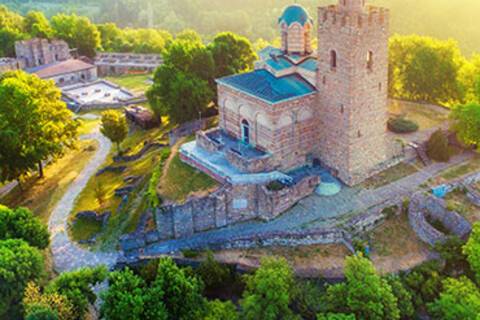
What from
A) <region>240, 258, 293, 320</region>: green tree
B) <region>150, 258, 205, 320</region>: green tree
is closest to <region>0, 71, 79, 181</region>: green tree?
<region>150, 258, 205, 320</region>: green tree

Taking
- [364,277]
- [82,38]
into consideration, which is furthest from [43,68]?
[364,277]

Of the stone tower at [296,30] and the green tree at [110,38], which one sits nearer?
the stone tower at [296,30]

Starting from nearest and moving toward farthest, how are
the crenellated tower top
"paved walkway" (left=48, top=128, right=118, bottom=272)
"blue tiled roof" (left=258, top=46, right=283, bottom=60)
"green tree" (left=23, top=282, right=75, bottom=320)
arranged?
"green tree" (left=23, top=282, right=75, bottom=320) → "paved walkway" (left=48, top=128, right=118, bottom=272) → the crenellated tower top → "blue tiled roof" (left=258, top=46, right=283, bottom=60)

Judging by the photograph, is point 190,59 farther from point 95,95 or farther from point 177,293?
A: point 177,293

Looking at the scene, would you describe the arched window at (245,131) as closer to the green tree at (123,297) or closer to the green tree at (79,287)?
the green tree at (123,297)

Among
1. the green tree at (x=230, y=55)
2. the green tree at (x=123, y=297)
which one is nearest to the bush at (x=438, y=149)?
the green tree at (x=230, y=55)

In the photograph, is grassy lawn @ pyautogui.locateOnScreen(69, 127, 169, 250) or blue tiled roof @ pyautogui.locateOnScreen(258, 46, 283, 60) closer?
grassy lawn @ pyautogui.locateOnScreen(69, 127, 169, 250)

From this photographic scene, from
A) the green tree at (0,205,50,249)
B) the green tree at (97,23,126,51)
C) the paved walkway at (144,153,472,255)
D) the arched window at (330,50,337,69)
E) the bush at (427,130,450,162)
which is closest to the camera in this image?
the green tree at (0,205,50,249)

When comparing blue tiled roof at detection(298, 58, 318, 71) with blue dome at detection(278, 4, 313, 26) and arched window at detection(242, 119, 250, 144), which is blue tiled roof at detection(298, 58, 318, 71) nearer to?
blue dome at detection(278, 4, 313, 26)
